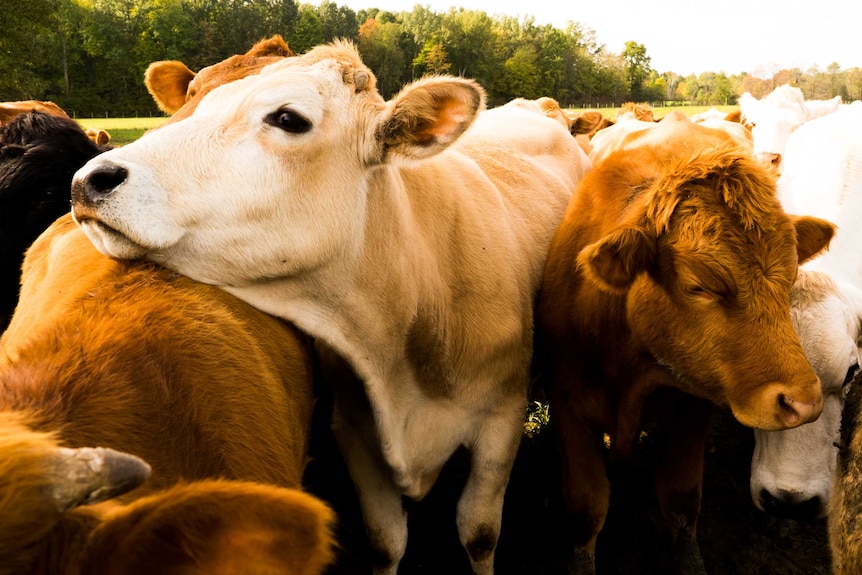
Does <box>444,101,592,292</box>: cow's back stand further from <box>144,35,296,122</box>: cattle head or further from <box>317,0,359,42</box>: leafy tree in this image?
<box>317,0,359,42</box>: leafy tree

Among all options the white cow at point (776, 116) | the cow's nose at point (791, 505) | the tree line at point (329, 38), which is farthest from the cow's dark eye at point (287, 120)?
the tree line at point (329, 38)

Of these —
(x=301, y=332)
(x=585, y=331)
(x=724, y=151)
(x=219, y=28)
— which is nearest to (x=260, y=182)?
(x=301, y=332)

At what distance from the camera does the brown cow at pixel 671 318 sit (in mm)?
2354

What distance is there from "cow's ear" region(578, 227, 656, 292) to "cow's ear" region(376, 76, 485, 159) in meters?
0.72

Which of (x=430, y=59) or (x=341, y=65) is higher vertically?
(x=341, y=65)

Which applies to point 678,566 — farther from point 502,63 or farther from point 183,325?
point 502,63

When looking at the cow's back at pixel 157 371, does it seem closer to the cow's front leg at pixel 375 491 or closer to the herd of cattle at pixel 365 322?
the herd of cattle at pixel 365 322

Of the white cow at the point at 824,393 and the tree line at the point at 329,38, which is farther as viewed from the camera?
the tree line at the point at 329,38

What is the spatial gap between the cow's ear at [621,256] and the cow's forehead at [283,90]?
1.16m

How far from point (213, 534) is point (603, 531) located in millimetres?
3338

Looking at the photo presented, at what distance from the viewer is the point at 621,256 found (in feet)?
8.11

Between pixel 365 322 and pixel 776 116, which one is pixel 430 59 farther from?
pixel 365 322

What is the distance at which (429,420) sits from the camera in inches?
110

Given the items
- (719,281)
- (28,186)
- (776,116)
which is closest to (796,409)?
(719,281)
